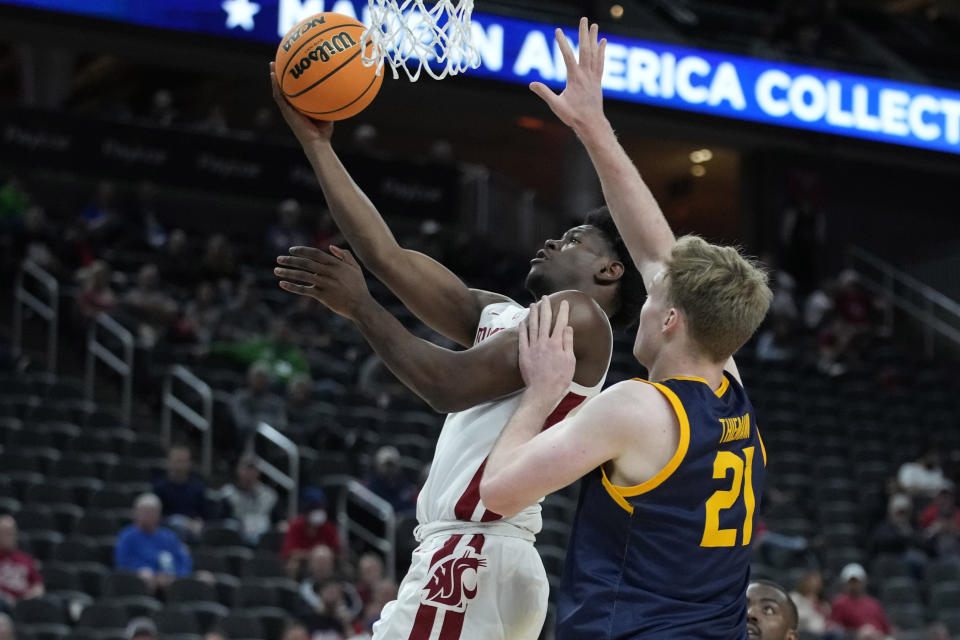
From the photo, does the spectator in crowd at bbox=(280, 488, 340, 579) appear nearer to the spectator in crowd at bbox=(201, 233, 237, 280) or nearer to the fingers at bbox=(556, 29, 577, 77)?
the spectator in crowd at bbox=(201, 233, 237, 280)

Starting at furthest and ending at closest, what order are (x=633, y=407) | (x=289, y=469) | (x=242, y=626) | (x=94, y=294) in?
(x=94, y=294) → (x=289, y=469) → (x=242, y=626) → (x=633, y=407)

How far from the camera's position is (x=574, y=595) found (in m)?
2.78

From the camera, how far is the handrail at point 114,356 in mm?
11641

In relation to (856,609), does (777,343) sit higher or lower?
higher

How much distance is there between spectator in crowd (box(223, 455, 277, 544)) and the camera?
34.0 feet

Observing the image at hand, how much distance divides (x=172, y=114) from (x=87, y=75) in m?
7.90

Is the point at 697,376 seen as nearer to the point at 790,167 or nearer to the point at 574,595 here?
the point at 574,595

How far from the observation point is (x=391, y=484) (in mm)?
10570

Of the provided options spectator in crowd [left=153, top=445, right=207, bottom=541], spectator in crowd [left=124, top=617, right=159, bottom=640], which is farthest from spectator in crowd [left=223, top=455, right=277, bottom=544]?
spectator in crowd [left=124, top=617, right=159, bottom=640]

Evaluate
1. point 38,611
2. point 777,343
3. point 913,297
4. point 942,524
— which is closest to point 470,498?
point 38,611

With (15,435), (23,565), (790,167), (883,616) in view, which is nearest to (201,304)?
(15,435)

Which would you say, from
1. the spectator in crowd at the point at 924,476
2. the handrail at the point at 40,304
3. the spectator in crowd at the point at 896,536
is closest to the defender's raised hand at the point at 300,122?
the handrail at the point at 40,304

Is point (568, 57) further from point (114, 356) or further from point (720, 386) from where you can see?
point (114, 356)

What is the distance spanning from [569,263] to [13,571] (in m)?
5.85
